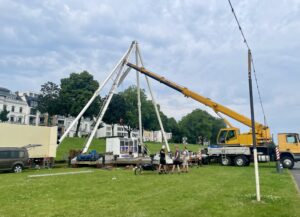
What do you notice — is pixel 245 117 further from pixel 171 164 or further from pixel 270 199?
pixel 270 199

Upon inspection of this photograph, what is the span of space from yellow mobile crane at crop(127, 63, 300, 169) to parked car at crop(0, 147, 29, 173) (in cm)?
1610

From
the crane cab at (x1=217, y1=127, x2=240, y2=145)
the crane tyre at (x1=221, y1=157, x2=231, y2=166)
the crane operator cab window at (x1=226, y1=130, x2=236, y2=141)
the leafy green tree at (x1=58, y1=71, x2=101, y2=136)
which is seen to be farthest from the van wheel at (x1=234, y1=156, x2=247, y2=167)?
the leafy green tree at (x1=58, y1=71, x2=101, y2=136)

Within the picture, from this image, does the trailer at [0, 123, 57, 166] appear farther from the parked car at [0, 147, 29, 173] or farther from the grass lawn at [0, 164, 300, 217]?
the grass lawn at [0, 164, 300, 217]

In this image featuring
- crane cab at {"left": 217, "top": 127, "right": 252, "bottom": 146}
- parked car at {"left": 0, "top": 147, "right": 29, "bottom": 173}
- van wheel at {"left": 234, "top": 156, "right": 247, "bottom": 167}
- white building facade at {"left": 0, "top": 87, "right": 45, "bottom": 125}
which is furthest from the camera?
white building facade at {"left": 0, "top": 87, "right": 45, "bottom": 125}

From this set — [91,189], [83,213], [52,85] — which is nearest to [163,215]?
[83,213]

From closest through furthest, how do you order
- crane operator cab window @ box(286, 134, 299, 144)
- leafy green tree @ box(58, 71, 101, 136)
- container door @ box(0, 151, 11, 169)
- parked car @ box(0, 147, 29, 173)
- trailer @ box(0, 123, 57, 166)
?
container door @ box(0, 151, 11, 169) → parked car @ box(0, 147, 29, 173) → trailer @ box(0, 123, 57, 166) → crane operator cab window @ box(286, 134, 299, 144) → leafy green tree @ box(58, 71, 101, 136)

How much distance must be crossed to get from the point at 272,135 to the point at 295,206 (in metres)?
20.4

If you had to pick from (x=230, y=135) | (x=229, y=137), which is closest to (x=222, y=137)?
(x=229, y=137)

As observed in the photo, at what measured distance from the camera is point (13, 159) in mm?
24000

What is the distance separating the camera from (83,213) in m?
8.45

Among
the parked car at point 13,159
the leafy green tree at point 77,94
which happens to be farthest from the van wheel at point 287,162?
the leafy green tree at point 77,94

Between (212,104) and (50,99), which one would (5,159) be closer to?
(212,104)

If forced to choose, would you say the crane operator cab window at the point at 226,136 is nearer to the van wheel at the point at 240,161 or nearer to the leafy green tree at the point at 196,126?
the van wheel at the point at 240,161

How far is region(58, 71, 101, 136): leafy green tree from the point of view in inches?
2366
